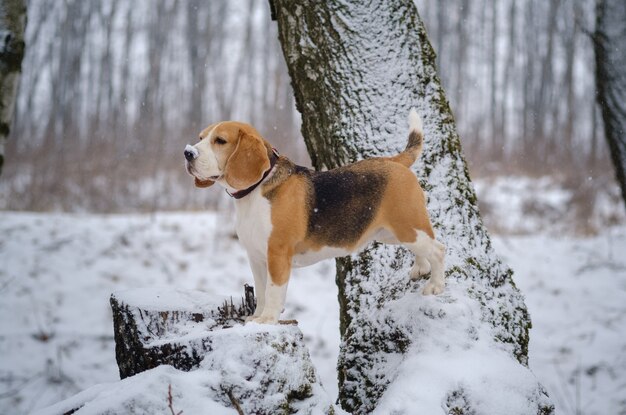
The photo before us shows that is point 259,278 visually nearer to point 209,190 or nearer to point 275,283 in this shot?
point 275,283

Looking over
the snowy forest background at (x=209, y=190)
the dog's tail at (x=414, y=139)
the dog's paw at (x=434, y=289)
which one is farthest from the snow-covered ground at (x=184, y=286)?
the dog's tail at (x=414, y=139)

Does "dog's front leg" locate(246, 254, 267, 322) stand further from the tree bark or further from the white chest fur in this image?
the tree bark

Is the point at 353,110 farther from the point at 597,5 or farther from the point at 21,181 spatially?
the point at 21,181

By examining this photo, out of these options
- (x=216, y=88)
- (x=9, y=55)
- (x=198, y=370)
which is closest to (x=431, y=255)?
(x=198, y=370)

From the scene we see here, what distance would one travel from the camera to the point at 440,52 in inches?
896

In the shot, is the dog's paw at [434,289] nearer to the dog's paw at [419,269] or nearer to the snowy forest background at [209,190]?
the dog's paw at [419,269]

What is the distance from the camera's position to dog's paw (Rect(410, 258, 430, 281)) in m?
3.00

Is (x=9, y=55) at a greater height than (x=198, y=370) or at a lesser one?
greater

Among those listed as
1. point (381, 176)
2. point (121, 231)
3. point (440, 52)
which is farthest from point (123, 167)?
point (440, 52)

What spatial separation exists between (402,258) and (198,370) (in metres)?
1.65

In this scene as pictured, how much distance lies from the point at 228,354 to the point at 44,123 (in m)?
18.9

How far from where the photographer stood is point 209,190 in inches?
476

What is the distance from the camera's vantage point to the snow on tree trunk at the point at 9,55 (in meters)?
3.56

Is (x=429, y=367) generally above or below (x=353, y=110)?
below
